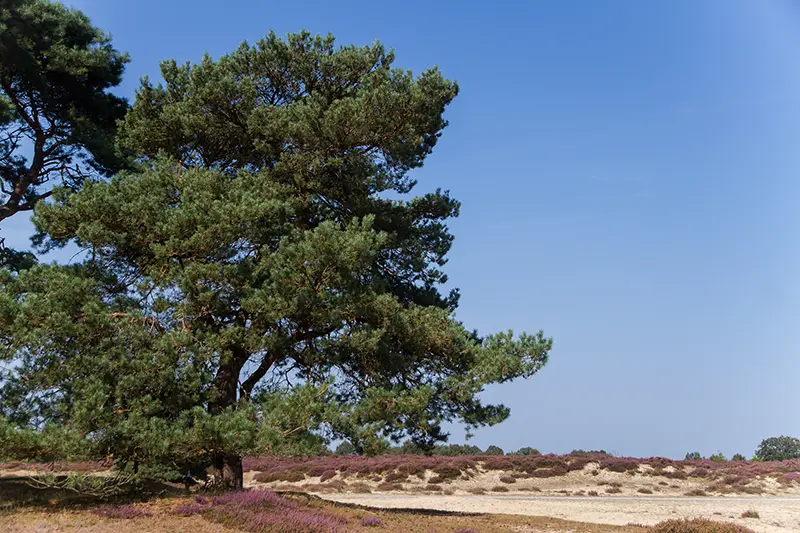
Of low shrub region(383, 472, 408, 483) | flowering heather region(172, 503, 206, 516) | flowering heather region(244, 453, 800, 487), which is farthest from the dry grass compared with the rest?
flowering heather region(244, 453, 800, 487)

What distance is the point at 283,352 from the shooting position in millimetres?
14500

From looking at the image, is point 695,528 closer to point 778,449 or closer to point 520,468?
point 520,468

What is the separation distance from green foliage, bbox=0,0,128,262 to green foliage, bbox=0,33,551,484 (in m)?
4.29

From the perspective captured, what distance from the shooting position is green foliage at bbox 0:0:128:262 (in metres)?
17.9

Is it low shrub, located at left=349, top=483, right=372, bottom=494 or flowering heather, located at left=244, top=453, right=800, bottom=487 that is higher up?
flowering heather, located at left=244, top=453, right=800, bottom=487

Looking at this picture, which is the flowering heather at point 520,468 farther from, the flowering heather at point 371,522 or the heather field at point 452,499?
the flowering heather at point 371,522

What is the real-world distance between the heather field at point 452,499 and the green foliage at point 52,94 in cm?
953

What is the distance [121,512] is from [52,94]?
14.4m

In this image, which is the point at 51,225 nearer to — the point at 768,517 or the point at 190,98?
the point at 190,98

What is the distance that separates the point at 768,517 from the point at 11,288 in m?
25.9

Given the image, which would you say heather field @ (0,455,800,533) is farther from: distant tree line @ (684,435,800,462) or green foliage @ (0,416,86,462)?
distant tree line @ (684,435,800,462)

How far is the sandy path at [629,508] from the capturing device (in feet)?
68.7

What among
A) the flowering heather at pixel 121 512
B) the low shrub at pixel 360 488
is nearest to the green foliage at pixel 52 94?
the flowering heather at pixel 121 512

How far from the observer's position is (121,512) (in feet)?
36.6
